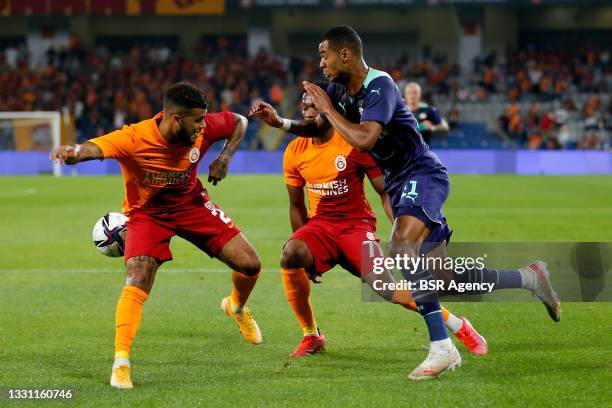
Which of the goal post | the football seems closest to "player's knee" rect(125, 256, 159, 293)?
the football

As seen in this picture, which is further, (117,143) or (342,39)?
(117,143)

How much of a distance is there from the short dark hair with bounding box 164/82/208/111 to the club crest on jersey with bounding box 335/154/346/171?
51.9 inches

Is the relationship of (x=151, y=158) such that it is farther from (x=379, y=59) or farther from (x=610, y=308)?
(x=379, y=59)

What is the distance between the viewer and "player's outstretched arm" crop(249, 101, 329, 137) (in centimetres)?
689

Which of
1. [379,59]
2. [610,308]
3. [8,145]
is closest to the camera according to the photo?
[610,308]

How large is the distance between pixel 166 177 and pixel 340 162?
1355 mm

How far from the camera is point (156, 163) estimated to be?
7.08 meters

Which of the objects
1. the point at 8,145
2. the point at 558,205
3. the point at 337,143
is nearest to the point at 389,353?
the point at 337,143

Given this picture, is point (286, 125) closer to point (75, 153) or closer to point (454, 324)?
point (75, 153)

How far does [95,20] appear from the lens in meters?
46.3

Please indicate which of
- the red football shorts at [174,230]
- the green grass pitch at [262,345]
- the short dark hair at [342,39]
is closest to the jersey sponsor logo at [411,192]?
the short dark hair at [342,39]

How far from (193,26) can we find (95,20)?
4.46 metres

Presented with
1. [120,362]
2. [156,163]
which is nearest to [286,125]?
[156,163]

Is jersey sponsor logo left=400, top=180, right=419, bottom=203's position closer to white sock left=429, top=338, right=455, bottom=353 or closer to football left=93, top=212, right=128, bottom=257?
white sock left=429, top=338, right=455, bottom=353
